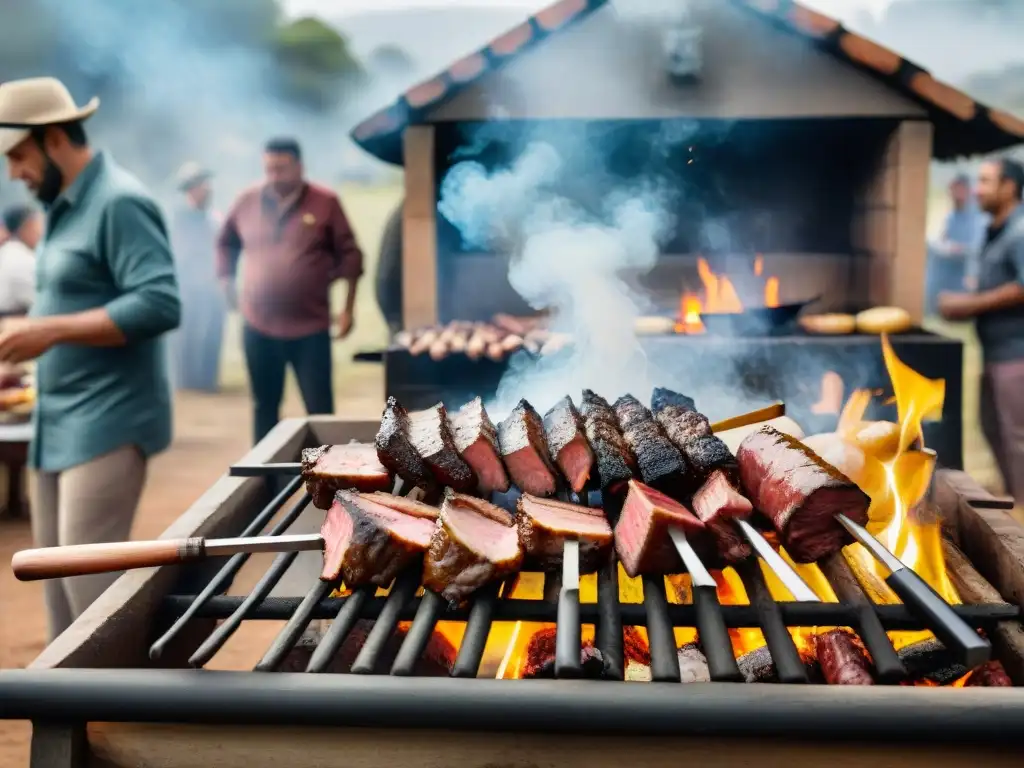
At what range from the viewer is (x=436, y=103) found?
5.87m

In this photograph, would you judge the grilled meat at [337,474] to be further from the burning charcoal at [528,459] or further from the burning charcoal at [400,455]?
the burning charcoal at [528,459]

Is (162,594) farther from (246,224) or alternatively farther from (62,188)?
(246,224)

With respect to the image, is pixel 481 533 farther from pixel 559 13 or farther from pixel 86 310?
pixel 559 13

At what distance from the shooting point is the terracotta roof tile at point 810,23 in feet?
18.7

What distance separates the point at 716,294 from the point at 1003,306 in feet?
5.86

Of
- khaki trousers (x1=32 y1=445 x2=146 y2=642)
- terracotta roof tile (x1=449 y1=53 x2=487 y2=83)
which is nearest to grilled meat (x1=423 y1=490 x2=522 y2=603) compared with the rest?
khaki trousers (x1=32 y1=445 x2=146 y2=642)

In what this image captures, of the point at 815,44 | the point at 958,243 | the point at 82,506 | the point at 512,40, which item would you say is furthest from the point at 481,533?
the point at 958,243

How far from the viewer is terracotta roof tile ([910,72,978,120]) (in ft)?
18.5

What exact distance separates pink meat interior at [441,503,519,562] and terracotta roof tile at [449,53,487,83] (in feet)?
13.5

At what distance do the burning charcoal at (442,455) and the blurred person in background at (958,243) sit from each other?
12.7 m

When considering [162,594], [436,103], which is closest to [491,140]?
[436,103]

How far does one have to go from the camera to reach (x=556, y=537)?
82.8 inches

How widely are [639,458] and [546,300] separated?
164 inches

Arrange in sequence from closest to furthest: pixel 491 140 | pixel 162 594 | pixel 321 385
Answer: pixel 162 594
pixel 491 140
pixel 321 385
